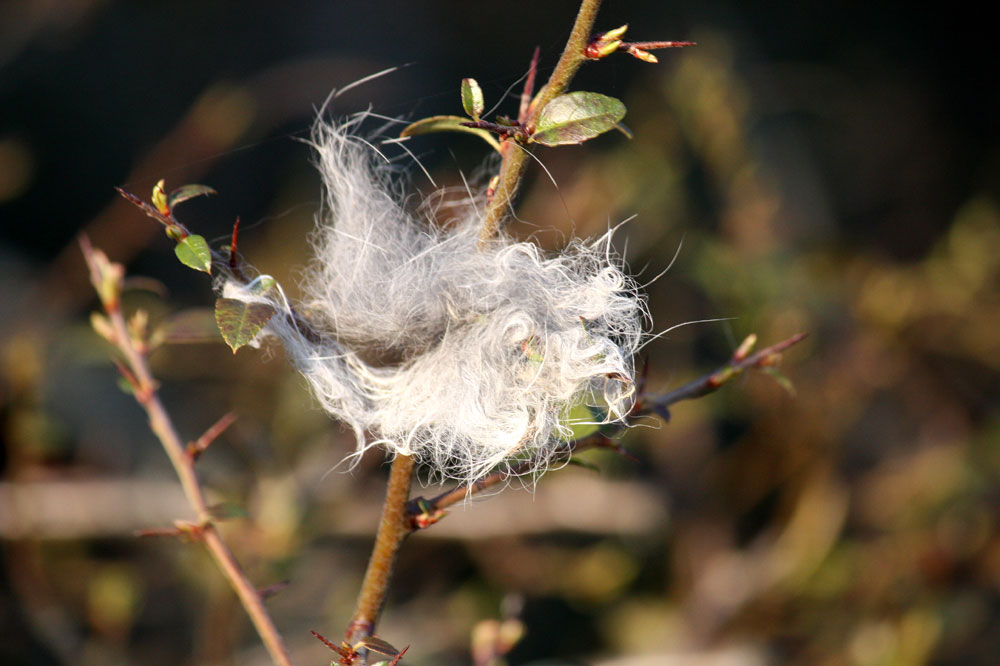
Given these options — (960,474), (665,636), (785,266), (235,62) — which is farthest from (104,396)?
(960,474)

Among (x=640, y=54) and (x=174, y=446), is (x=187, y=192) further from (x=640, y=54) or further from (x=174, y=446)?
(x=640, y=54)

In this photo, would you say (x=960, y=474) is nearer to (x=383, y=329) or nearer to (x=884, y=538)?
(x=884, y=538)

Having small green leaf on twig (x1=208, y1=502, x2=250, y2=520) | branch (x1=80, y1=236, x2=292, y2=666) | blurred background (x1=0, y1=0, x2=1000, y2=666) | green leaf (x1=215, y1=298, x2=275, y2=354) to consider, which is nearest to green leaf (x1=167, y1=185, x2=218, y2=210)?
green leaf (x1=215, y1=298, x2=275, y2=354)

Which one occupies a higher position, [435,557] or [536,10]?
[536,10]

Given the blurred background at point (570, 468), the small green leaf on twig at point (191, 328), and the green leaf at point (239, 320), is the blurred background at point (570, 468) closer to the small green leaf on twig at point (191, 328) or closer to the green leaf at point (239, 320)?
the small green leaf on twig at point (191, 328)

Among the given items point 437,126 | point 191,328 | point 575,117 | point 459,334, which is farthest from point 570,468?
point 575,117

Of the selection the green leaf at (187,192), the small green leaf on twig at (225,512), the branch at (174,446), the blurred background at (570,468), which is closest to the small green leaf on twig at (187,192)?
the green leaf at (187,192)
